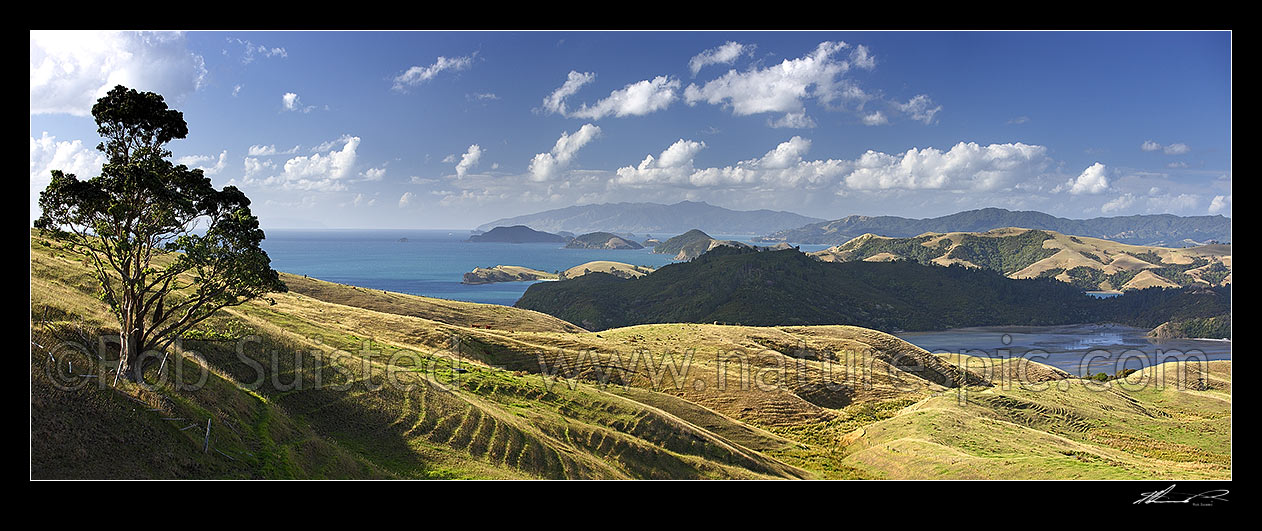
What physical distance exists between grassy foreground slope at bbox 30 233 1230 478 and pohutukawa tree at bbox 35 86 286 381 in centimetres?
226

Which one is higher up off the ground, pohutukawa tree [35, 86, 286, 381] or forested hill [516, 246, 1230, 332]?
pohutukawa tree [35, 86, 286, 381]

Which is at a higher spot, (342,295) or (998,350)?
(342,295)

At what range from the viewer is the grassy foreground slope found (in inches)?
573

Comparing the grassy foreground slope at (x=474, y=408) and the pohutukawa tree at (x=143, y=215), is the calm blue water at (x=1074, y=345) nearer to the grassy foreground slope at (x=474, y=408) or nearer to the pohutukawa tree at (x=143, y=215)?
the grassy foreground slope at (x=474, y=408)

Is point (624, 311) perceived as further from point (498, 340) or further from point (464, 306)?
point (498, 340)

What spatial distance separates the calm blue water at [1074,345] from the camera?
433 feet

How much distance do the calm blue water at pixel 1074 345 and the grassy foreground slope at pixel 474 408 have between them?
9056 centimetres

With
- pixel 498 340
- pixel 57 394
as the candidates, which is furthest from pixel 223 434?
pixel 498 340

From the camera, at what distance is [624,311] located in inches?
6880

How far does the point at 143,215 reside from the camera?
14.0 metres
